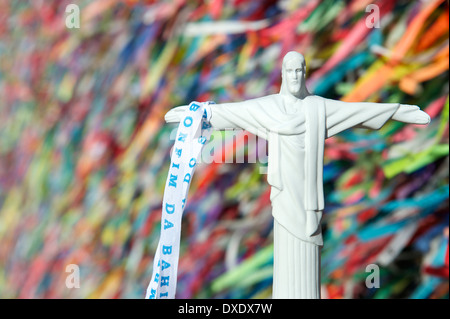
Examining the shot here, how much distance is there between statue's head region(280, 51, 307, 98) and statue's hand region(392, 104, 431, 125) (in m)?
0.35

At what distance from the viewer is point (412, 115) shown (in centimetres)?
259

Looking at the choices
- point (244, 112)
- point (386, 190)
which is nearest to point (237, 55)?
point (386, 190)

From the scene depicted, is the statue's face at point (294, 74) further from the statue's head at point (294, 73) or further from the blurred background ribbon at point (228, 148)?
the blurred background ribbon at point (228, 148)

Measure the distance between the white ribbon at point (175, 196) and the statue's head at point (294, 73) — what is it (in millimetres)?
312

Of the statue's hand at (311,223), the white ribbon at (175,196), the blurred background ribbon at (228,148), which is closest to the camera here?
the statue's hand at (311,223)

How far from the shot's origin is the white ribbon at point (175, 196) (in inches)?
105

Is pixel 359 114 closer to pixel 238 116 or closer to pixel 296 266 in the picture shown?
pixel 238 116

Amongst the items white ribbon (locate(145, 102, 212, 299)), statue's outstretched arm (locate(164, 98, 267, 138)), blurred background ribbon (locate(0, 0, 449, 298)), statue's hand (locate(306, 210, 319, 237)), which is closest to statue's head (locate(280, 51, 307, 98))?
statue's outstretched arm (locate(164, 98, 267, 138))

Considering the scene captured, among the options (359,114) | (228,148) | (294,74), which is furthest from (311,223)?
(228,148)

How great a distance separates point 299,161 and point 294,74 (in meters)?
0.32

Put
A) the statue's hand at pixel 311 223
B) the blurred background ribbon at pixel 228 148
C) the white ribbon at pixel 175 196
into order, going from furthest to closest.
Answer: the blurred background ribbon at pixel 228 148
the white ribbon at pixel 175 196
the statue's hand at pixel 311 223

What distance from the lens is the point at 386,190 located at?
12.6ft

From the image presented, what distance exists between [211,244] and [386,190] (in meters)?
0.99

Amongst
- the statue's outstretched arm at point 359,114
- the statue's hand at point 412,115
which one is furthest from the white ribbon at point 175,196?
the statue's hand at point 412,115
